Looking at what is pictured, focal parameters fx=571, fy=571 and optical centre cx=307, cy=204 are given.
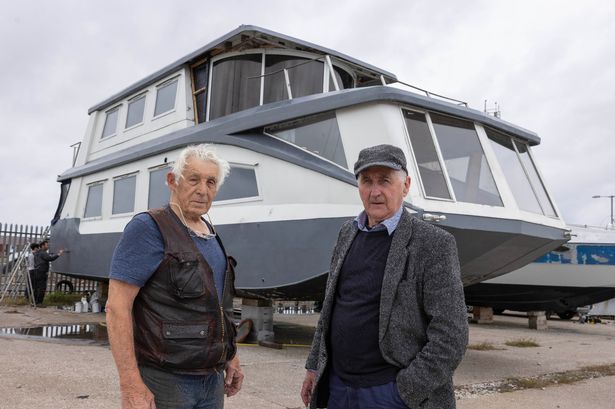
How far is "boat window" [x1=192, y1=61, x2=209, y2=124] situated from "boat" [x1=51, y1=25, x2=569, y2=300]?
0.03 meters

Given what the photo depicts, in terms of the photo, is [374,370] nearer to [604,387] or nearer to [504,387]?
[504,387]

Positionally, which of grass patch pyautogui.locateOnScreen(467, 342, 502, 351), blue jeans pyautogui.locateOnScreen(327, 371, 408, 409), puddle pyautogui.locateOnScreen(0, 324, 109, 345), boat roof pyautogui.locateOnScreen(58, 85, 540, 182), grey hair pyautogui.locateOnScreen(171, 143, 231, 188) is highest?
boat roof pyautogui.locateOnScreen(58, 85, 540, 182)

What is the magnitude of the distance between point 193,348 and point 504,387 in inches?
175

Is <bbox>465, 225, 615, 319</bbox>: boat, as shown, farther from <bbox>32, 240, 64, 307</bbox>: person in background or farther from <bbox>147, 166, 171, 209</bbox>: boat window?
<bbox>32, 240, 64, 307</bbox>: person in background

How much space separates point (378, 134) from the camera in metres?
6.24

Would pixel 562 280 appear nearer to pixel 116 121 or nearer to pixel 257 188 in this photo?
pixel 257 188

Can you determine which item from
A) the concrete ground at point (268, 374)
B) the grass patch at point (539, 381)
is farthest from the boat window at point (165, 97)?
the grass patch at point (539, 381)

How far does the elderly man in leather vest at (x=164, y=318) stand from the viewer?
2129 mm

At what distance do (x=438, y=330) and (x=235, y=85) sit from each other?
6922mm

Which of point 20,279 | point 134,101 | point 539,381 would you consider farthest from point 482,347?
point 20,279

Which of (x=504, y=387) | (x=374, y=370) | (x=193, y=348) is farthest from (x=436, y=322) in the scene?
(x=504, y=387)

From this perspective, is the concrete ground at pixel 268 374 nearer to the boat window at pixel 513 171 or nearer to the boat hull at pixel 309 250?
the boat hull at pixel 309 250

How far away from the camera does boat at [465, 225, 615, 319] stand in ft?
41.4

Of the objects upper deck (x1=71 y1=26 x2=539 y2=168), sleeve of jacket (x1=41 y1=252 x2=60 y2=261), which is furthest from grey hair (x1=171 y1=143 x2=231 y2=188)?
sleeve of jacket (x1=41 y1=252 x2=60 y2=261)
